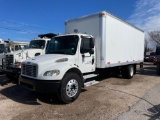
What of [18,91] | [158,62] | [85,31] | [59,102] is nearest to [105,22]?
[85,31]

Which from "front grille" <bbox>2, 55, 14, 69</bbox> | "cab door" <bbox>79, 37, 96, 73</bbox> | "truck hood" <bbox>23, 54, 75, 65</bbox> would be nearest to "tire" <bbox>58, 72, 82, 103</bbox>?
"truck hood" <bbox>23, 54, 75, 65</bbox>

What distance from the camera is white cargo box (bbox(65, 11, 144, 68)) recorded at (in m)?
7.99

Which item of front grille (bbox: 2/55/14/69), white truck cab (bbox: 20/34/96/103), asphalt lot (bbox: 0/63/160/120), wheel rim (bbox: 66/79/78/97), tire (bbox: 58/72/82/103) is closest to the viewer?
asphalt lot (bbox: 0/63/160/120)

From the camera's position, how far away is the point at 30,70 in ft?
20.3

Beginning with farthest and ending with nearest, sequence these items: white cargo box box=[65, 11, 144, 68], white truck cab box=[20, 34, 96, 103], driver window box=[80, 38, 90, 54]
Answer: white cargo box box=[65, 11, 144, 68] < driver window box=[80, 38, 90, 54] < white truck cab box=[20, 34, 96, 103]

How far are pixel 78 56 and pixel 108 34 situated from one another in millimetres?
2278

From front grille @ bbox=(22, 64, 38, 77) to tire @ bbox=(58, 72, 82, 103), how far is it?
102cm

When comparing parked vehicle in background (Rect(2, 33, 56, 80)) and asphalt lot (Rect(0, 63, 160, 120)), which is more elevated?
parked vehicle in background (Rect(2, 33, 56, 80))

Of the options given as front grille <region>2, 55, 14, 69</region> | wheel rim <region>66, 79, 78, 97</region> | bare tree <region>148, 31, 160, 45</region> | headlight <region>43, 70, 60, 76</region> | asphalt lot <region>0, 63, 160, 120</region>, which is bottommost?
asphalt lot <region>0, 63, 160, 120</region>

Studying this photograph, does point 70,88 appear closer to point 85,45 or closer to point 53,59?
point 53,59

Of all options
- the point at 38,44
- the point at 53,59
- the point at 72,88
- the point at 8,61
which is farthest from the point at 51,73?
the point at 38,44

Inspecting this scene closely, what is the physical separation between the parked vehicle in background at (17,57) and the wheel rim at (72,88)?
3.47 m

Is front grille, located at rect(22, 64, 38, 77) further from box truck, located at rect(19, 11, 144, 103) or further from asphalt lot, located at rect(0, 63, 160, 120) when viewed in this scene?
asphalt lot, located at rect(0, 63, 160, 120)

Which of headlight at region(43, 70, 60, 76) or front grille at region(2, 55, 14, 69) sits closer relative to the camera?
headlight at region(43, 70, 60, 76)
